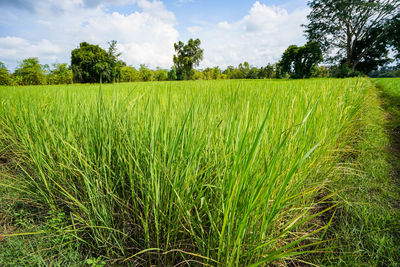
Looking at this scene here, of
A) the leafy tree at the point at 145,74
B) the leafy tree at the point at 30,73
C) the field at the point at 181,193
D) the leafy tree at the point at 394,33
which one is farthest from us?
the leafy tree at the point at 30,73

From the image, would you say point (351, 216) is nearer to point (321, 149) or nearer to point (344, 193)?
point (344, 193)

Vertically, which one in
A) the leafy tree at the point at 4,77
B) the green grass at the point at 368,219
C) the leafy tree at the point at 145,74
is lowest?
the green grass at the point at 368,219

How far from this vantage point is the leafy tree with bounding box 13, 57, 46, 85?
69.0 ft

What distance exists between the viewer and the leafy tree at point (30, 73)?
828 inches

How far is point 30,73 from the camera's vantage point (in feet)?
73.4

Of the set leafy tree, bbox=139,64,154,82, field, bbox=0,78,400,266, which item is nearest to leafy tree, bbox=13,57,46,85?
leafy tree, bbox=139,64,154,82

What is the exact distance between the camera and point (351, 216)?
92 centimetres

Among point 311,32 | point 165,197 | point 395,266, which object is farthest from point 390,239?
point 311,32

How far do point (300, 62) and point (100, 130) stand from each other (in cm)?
3292

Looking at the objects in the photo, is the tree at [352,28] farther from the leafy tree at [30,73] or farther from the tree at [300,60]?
the leafy tree at [30,73]

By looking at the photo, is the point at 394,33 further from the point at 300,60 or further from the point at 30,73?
the point at 30,73

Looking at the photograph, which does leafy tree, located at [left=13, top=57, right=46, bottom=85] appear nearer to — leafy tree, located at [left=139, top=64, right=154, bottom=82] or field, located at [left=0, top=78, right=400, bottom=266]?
leafy tree, located at [left=139, top=64, right=154, bottom=82]

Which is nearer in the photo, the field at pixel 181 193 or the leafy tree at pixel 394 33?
the field at pixel 181 193

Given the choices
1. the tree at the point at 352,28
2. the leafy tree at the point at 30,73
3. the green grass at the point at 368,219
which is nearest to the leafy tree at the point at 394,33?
the tree at the point at 352,28
